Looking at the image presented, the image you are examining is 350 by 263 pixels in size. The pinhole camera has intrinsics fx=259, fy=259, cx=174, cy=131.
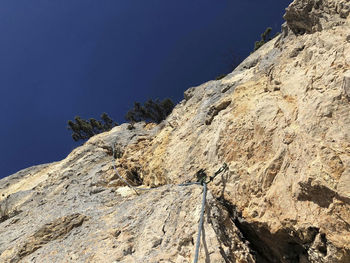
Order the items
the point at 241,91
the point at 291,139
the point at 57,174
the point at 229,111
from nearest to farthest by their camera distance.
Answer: the point at 291,139 < the point at 229,111 < the point at 241,91 < the point at 57,174

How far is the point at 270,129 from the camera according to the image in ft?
20.3

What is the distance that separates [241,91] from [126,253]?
636 centimetres

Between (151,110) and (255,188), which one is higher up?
(151,110)

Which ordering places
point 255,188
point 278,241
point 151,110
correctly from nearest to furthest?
1. point 278,241
2. point 255,188
3. point 151,110

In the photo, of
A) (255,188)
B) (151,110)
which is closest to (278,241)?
(255,188)

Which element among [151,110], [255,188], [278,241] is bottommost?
[278,241]

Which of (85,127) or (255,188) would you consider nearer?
(255,188)

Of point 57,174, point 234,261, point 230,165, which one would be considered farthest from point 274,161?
point 57,174

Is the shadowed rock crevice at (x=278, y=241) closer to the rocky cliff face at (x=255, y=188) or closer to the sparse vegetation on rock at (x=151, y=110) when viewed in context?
the rocky cliff face at (x=255, y=188)

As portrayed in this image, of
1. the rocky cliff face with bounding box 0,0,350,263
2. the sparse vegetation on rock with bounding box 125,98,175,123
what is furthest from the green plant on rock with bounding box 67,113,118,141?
the rocky cliff face with bounding box 0,0,350,263

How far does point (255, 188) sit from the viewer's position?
569cm

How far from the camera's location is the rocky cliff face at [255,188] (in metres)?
4.54

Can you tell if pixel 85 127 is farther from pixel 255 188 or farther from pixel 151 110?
pixel 255 188

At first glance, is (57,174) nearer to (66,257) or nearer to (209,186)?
(66,257)
